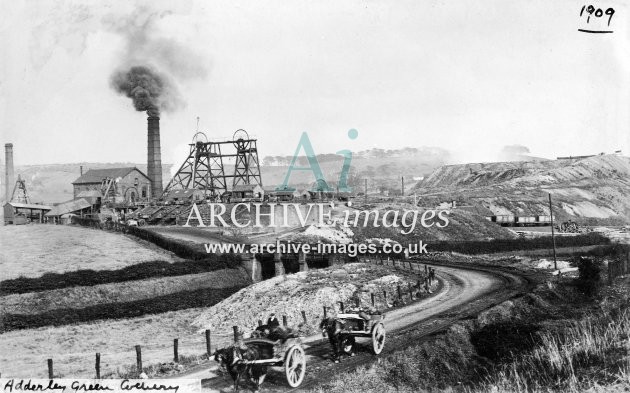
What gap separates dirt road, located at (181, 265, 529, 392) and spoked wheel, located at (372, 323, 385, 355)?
0.25 metres

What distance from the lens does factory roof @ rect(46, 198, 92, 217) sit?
6241 centimetres

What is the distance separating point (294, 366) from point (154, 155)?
64.6 metres

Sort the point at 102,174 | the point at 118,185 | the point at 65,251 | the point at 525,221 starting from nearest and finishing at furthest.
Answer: the point at 65,251 < the point at 525,221 < the point at 118,185 < the point at 102,174

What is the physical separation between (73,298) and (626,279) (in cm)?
2933

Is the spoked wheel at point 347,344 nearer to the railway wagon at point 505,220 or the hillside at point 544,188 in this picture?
the railway wagon at point 505,220

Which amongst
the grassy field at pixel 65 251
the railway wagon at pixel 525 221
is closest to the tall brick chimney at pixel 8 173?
the grassy field at pixel 65 251

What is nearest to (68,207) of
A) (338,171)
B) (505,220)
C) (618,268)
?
(505,220)

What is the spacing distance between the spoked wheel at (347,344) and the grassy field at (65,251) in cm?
2348

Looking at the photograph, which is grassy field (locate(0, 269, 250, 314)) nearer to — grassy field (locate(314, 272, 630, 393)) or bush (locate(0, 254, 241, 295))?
bush (locate(0, 254, 241, 295))

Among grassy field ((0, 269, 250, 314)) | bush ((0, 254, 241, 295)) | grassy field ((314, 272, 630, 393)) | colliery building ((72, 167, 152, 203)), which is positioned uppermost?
colliery building ((72, 167, 152, 203))

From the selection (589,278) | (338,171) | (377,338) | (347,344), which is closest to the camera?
(347,344)

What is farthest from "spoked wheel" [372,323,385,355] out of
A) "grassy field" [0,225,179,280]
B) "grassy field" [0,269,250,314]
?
"grassy field" [0,225,179,280]

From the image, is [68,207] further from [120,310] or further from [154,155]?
[120,310]

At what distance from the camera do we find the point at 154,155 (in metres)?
71.8
